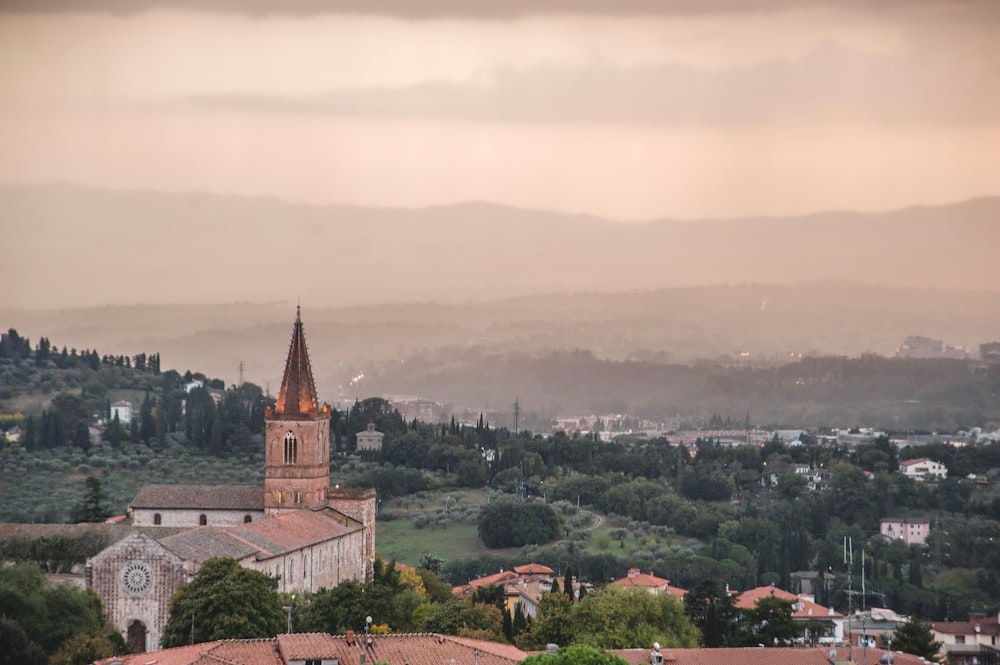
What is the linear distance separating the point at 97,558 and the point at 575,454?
72686 millimetres

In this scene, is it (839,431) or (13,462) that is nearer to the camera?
(13,462)

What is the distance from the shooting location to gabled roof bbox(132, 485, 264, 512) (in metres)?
60.9

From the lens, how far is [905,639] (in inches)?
1986

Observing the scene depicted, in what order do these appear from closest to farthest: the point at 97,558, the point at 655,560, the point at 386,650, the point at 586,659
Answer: the point at 586,659, the point at 386,650, the point at 97,558, the point at 655,560

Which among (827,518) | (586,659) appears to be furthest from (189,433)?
(586,659)

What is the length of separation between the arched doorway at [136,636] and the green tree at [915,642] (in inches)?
816

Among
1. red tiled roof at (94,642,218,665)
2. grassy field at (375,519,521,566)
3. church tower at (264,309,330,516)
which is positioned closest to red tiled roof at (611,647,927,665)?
red tiled roof at (94,642,218,665)

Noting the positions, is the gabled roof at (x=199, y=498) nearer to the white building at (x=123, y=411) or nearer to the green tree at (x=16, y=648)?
the green tree at (x=16, y=648)

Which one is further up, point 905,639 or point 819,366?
point 819,366

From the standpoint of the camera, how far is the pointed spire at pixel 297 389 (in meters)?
62.4

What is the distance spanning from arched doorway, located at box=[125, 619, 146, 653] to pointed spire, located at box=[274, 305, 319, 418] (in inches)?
683

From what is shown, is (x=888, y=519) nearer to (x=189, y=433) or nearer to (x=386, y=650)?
(x=189, y=433)

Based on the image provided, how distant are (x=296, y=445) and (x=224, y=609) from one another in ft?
68.6

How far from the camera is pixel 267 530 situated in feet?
176
